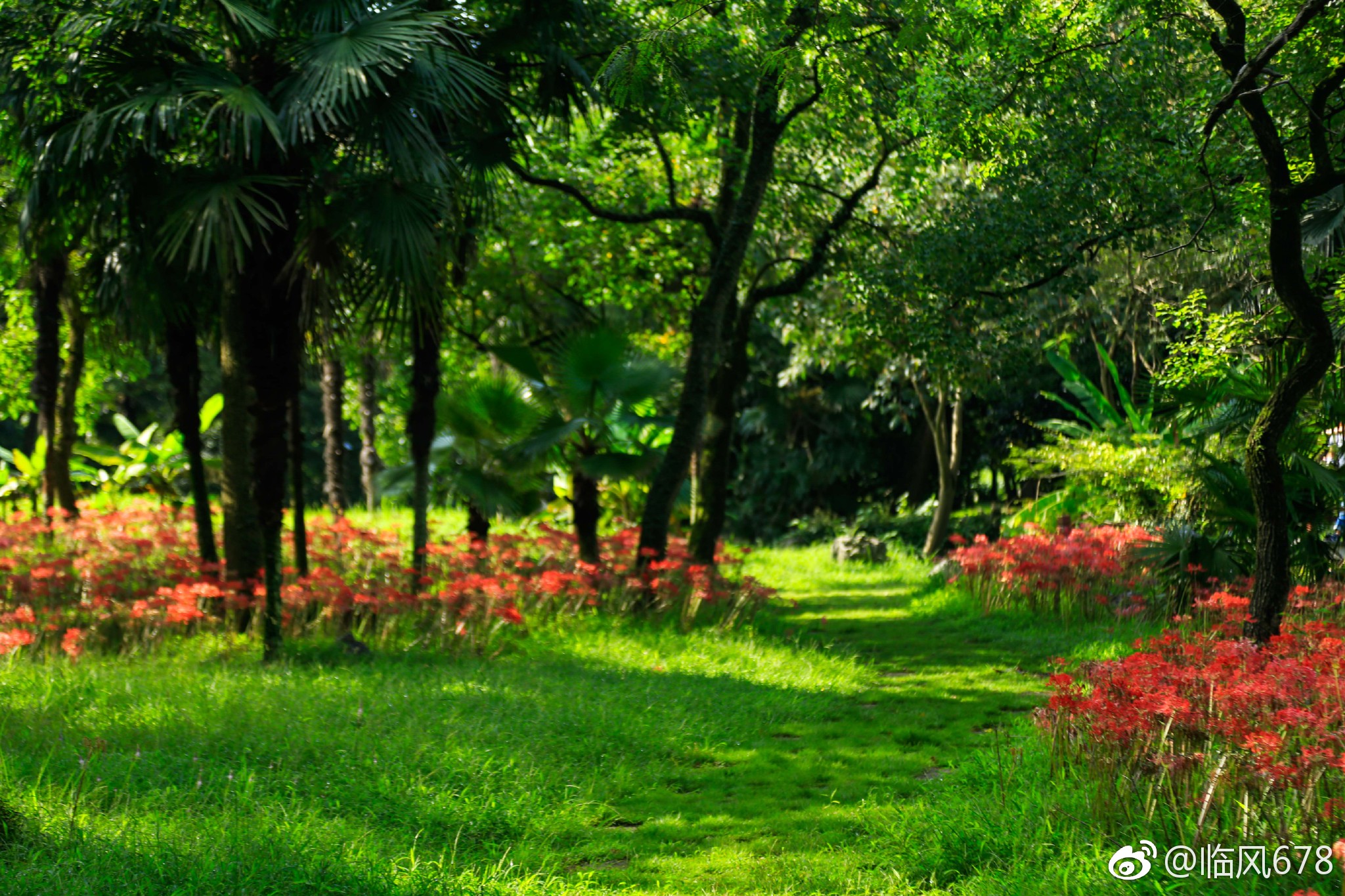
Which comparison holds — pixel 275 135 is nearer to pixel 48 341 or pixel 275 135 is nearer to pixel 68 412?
pixel 48 341

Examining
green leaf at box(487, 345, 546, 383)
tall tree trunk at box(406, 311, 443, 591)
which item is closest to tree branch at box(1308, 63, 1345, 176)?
tall tree trunk at box(406, 311, 443, 591)

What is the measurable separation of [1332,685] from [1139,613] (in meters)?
5.95

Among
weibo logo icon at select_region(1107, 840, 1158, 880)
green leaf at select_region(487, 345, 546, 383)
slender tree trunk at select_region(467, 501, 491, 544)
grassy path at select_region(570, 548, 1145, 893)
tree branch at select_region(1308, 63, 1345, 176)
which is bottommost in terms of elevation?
grassy path at select_region(570, 548, 1145, 893)

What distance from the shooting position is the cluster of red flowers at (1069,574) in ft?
36.2

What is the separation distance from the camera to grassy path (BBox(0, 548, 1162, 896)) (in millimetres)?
4418

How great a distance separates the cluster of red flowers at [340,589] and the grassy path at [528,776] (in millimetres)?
502

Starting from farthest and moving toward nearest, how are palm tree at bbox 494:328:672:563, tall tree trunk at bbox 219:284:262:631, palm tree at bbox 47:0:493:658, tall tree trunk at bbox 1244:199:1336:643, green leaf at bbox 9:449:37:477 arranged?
green leaf at bbox 9:449:37:477, palm tree at bbox 494:328:672:563, tall tree trunk at bbox 219:284:262:631, palm tree at bbox 47:0:493:658, tall tree trunk at bbox 1244:199:1336:643

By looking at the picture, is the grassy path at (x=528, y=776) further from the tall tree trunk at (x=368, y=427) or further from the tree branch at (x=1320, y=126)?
the tall tree trunk at (x=368, y=427)

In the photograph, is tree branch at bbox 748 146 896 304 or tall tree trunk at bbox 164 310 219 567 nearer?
tall tree trunk at bbox 164 310 219 567

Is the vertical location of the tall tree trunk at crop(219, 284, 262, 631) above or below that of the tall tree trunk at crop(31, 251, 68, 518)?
below

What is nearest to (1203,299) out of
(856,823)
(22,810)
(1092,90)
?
(1092,90)

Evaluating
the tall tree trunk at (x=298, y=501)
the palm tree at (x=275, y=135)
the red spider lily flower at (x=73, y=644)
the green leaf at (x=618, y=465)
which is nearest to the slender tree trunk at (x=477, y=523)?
the green leaf at (x=618, y=465)

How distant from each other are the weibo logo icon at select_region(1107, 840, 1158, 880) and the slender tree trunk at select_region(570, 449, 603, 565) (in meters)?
9.09

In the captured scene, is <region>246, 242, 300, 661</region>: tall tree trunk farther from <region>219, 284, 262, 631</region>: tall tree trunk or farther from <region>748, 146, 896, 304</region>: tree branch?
<region>748, 146, 896, 304</region>: tree branch
